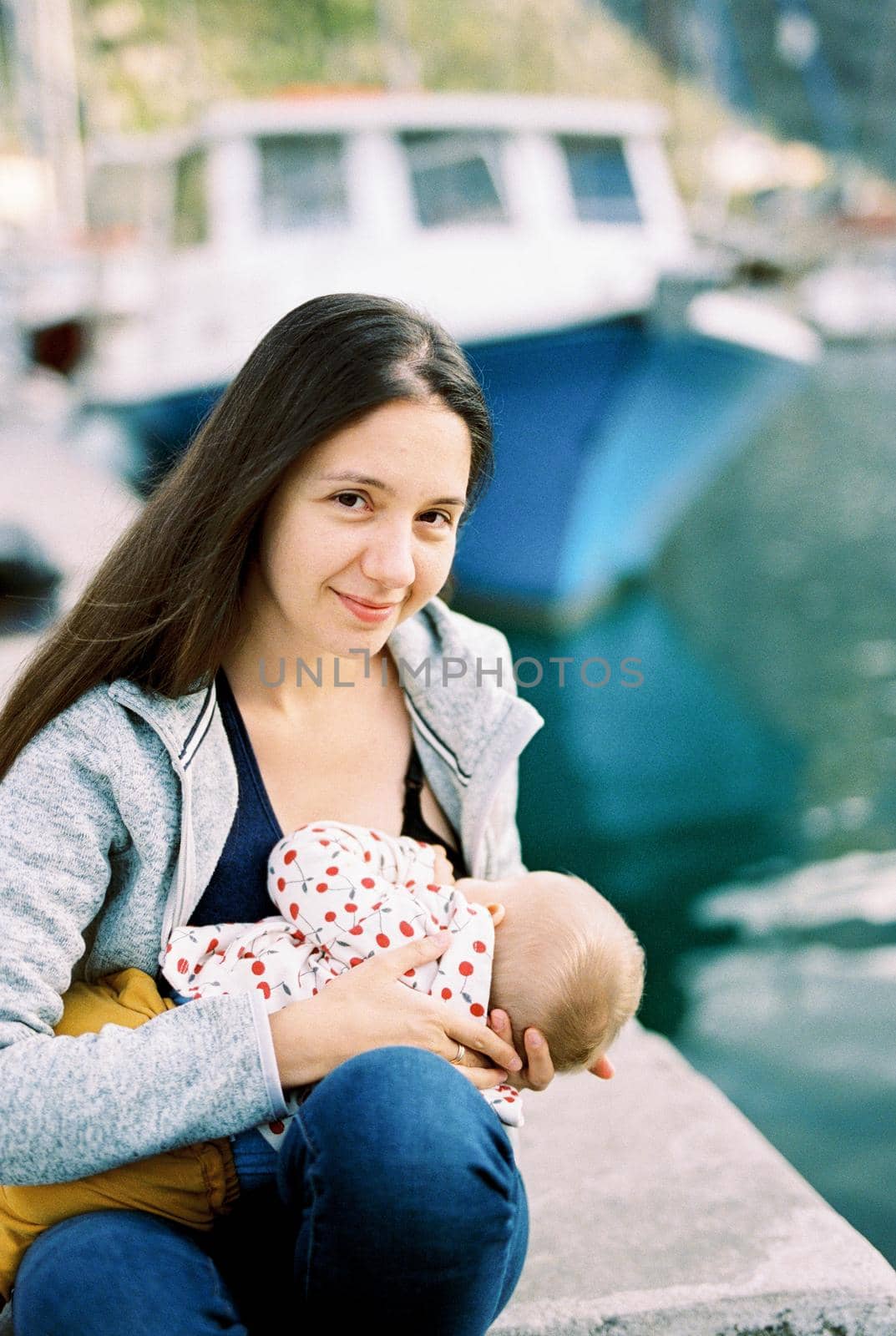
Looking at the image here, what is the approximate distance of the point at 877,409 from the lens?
19.3 m

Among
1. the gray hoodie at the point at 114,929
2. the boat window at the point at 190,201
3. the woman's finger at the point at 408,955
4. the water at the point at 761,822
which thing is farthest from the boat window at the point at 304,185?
the woman's finger at the point at 408,955

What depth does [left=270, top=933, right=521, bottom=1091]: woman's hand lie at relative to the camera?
107 cm

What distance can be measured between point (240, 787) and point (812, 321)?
8614 mm

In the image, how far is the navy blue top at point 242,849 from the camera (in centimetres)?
122

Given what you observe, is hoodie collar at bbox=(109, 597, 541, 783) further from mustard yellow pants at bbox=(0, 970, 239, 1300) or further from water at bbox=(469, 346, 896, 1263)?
water at bbox=(469, 346, 896, 1263)

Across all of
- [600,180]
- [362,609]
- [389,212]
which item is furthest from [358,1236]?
[600,180]

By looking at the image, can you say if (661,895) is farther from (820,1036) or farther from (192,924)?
(192,924)

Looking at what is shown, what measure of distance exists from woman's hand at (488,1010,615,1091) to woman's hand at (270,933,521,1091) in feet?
0.07

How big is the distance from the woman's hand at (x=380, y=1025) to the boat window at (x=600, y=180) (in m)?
6.96

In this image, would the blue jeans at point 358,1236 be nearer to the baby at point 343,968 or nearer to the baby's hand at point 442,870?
the baby at point 343,968

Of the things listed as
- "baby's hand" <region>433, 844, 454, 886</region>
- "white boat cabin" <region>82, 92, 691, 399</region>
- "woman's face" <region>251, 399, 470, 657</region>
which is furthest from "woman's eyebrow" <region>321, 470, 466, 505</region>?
"white boat cabin" <region>82, 92, 691, 399</region>

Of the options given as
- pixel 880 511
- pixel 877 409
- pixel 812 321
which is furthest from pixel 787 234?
pixel 877 409

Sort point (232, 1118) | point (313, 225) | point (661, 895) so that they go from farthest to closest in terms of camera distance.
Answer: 1. point (313, 225)
2. point (661, 895)
3. point (232, 1118)

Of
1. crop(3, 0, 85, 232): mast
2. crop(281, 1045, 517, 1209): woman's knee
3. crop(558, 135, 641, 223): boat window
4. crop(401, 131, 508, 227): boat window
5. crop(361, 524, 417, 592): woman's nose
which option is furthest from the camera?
crop(3, 0, 85, 232): mast
